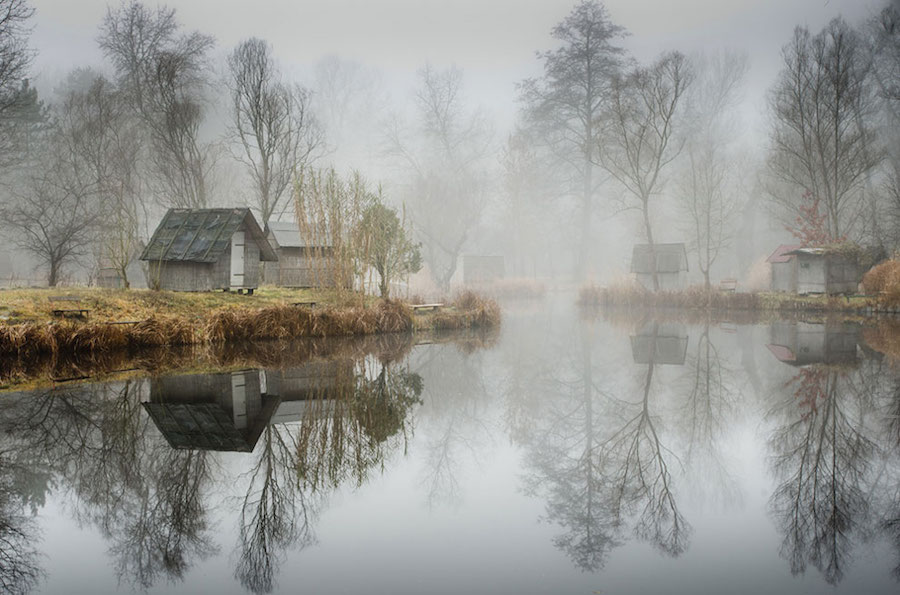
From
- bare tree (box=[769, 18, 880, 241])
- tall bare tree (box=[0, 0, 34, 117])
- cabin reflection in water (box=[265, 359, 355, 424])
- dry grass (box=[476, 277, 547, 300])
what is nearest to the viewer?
cabin reflection in water (box=[265, 359, 355, 424])

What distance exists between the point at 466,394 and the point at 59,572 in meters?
5.60

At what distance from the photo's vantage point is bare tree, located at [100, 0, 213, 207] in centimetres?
2389

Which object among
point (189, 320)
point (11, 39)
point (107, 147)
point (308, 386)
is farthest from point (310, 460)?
point (107, 147)

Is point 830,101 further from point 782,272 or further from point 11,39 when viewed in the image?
point 11,39

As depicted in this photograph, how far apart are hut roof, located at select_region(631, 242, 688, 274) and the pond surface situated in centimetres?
2271

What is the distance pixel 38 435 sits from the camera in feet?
18.7

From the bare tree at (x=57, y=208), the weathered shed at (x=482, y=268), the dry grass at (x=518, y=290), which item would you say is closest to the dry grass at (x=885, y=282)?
the dry grass at (x=518, y=290)

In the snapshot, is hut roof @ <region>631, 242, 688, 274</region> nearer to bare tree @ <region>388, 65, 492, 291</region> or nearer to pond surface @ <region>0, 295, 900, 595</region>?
bare tree @ <region>388, 65, 492, 291</region>

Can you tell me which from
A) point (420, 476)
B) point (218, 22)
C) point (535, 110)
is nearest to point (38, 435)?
point (420, 476)

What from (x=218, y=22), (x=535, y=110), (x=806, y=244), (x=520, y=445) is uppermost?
(x=218, y=22)

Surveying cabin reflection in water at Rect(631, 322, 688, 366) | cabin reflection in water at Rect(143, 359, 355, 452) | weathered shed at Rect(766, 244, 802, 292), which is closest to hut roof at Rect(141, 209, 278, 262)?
cabin reflection in water at Rect(143, 359, 355, 452)

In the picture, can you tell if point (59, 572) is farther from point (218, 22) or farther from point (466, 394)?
point (218, 22)

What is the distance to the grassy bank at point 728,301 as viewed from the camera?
2102 cm

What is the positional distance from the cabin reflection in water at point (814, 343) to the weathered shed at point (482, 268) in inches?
989
